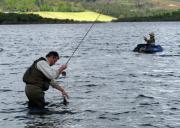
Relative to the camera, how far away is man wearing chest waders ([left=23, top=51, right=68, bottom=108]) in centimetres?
2066

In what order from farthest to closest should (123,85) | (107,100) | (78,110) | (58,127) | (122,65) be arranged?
(122,65), (123,85), (107,100), (78,110), (58,127)

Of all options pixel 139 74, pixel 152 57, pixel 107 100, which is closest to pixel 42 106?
pixel 107 100

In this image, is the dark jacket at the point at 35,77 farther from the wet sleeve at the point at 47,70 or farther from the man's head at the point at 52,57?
the man's head at the point at 52,57

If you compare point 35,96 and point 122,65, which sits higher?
point 35,96

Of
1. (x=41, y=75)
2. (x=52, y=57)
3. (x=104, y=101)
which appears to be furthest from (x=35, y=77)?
(x=104, y=101)

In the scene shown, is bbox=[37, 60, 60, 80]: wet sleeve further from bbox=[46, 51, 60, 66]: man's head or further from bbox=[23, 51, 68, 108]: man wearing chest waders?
bbox=[46, 51, 60, 66]: man's head

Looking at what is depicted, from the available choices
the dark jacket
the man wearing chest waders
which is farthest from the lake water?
the dark jacket

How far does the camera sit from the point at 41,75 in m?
20.9

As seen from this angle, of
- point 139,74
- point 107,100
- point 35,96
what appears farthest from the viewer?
point 139,74

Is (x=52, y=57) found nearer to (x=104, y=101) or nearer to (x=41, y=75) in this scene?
(x=41, y=75)

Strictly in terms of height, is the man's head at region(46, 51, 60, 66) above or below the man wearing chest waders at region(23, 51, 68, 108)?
above

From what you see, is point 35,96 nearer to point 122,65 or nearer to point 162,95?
point 162,95

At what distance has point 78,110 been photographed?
22719 millimetres

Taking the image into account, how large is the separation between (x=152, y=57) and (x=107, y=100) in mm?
27287
